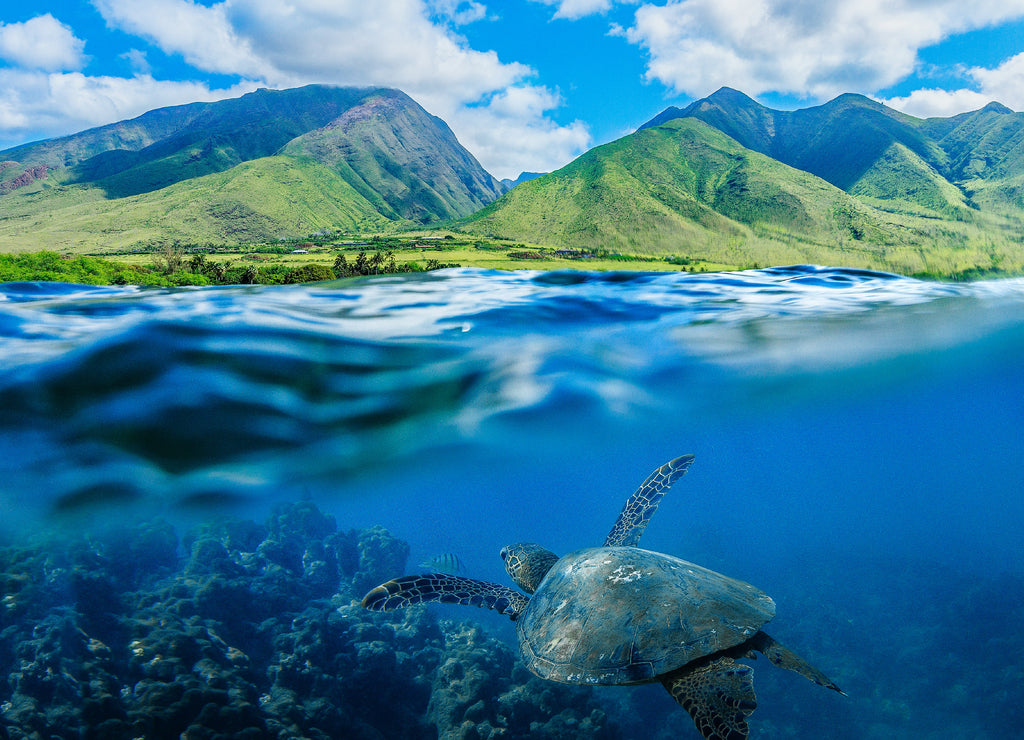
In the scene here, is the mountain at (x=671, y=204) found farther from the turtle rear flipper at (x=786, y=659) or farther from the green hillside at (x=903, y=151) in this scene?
the turtle rear flipper at (x=786, y=659)

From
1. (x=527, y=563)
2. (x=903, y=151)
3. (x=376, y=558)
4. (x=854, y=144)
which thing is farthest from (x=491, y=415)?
(x=854, y=144)

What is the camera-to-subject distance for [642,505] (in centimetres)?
719

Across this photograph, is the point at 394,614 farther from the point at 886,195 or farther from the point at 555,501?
the point at 886,195

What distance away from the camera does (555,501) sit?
2128 centimetres

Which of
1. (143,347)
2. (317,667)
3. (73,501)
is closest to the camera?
(73,501)

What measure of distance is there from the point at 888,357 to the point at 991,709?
7.80 meters

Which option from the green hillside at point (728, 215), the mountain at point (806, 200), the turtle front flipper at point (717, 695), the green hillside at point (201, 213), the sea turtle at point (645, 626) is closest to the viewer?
the turtle front flipper at point (717, 695)

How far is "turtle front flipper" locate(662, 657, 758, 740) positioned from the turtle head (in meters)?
2.46

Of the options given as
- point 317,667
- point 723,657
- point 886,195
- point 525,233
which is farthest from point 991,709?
point 886,195

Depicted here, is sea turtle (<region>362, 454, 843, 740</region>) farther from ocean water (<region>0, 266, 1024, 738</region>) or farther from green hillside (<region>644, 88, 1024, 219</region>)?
green hillside (<region>644, 88, 1024, 219</region>)

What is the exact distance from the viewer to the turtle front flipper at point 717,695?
3617mm

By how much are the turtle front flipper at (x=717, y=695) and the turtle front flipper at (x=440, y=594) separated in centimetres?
212

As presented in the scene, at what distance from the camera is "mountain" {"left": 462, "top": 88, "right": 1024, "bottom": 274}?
3012 cm

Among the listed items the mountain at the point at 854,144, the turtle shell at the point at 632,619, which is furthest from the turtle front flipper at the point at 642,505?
the mountain at the point at 854,144
